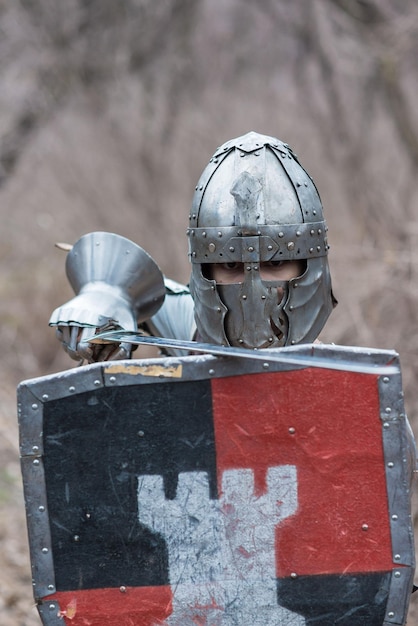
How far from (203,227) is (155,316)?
0.73 meters

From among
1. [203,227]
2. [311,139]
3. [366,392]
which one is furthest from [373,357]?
[311,139]

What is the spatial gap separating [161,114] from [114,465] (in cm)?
728

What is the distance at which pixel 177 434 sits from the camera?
7.22ft

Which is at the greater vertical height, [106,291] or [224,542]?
[106,291]

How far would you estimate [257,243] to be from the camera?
252 cm

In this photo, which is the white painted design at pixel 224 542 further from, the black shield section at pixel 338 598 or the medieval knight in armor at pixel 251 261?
the medieval knight in armor at pixel 251 261

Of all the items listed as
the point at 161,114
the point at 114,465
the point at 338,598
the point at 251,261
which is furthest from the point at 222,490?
the point at 161,114

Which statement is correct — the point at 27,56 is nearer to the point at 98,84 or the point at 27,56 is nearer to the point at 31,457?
the point at 98,84

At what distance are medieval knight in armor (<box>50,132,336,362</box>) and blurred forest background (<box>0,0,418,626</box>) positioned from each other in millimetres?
4386

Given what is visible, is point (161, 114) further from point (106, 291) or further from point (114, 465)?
point (114, 465)

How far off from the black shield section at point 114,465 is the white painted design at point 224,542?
3 cm

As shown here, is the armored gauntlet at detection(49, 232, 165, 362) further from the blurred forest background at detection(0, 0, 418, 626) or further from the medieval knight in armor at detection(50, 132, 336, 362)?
the blurred forest background at detection(0, 0, 418, 626)

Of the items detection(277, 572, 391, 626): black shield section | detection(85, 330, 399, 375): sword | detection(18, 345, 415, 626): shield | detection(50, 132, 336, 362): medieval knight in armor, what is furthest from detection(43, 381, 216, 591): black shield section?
detection(50, 132, 336, 362): medieval knight in armor

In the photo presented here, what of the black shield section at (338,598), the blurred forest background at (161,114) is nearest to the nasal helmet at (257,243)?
the black shield section at (338,598)
